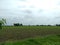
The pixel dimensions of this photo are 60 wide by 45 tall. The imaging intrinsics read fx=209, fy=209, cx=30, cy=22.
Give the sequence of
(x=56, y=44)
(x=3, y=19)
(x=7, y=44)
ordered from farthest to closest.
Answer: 1. (x=56, y=44)
2. (x=7, y=44)
3. (x=3, y=19)

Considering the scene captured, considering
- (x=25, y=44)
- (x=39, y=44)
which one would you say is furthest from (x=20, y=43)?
(x=39, y=44)

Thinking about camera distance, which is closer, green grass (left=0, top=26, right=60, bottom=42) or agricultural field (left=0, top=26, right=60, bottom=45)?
agricultural field (left=0, top=26, right=60, bottom=45)

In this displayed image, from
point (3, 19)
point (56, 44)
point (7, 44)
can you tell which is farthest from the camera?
point (56, 44)

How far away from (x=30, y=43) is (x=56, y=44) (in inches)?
131

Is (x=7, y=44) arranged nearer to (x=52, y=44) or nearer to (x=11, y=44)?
(x=11, y=44)

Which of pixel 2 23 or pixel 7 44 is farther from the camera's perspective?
pixel 7 44

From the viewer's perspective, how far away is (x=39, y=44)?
26.1 meters

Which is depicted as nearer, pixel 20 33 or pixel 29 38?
pixel 29 38

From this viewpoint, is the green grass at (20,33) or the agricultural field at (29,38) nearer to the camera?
the agricultural field at (29,38)

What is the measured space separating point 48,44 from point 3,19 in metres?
6.96

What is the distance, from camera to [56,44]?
2647 cm

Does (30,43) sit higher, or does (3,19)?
(3,19)

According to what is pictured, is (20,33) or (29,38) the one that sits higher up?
(20,33)

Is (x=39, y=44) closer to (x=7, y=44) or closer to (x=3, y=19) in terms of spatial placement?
(x=7, y=44)
